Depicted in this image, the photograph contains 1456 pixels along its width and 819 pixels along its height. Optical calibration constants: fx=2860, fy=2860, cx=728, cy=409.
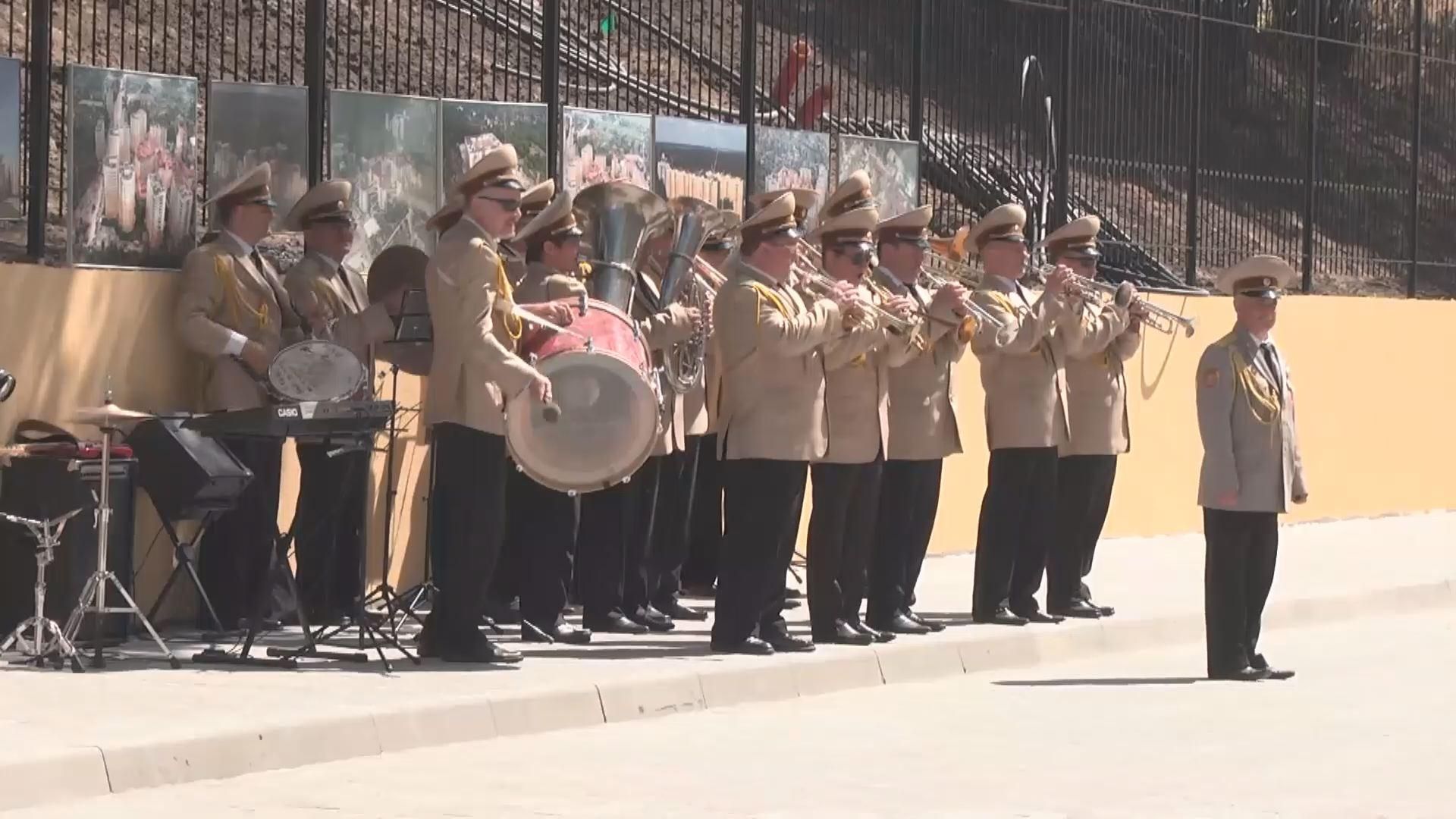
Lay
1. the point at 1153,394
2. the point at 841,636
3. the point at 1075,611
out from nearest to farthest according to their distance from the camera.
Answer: the point at 841,636 < the point at 1075,611 < the point at 1153,394

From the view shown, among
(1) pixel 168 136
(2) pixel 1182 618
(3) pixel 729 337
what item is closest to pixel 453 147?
(1) pixel 168 136


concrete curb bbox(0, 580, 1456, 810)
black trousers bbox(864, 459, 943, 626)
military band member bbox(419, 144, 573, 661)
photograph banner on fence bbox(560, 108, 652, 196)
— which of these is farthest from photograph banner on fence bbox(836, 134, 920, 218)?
military band member bbox(419, 144, 573, 661)

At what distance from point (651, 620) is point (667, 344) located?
4.99 feet

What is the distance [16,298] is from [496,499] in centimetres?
253

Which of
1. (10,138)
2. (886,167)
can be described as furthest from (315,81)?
(886,167)

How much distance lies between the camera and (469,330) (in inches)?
467

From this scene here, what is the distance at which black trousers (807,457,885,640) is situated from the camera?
13.4 metres

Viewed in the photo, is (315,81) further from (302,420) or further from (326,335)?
(302,420)

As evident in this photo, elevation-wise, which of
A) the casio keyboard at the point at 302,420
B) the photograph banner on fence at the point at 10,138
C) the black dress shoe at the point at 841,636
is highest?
the photograph banner on fence at the point at 10,138

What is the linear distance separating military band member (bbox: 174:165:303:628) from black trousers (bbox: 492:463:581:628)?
1.13m

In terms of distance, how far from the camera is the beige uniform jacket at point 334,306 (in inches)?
518

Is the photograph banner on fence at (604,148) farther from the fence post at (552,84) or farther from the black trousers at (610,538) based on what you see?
the black trousers at (610,538)

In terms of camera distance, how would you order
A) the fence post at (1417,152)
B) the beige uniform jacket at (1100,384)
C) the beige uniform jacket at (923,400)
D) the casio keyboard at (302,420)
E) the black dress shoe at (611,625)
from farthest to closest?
the fence post at (1417,152), the beige uniform jacket at (1100,384), the beige uniform jacket at (923,400), the black dress shoe at (611,625), the casio keyboard at (302,420)

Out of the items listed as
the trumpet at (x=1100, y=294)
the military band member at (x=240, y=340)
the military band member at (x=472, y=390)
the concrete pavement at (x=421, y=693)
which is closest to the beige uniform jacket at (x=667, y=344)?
the military band member at (x=472, y=390)
